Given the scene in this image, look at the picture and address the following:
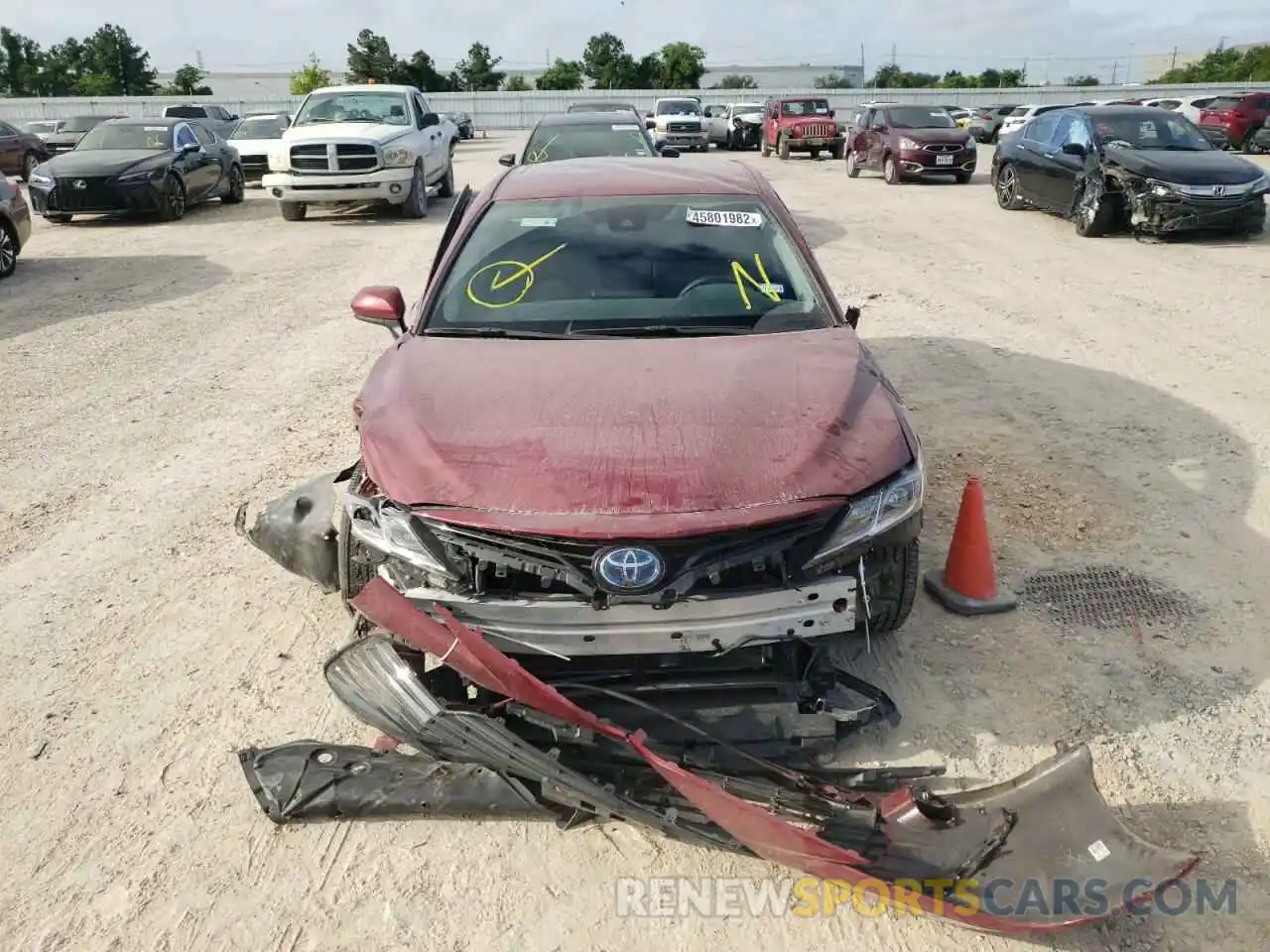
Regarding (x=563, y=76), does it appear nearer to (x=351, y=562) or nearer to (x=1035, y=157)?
(x=1035, y=157)

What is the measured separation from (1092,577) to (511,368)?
264 cm

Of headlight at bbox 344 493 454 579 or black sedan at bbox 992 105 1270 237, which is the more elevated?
headlight at bbox 344 493 454 579

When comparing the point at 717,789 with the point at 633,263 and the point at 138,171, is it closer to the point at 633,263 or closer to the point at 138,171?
the point at 633,263

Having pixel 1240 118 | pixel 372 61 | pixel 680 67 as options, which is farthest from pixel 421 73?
pixel 1240 118

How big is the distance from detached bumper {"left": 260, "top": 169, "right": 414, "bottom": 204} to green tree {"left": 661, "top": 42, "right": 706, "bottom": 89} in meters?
60.1

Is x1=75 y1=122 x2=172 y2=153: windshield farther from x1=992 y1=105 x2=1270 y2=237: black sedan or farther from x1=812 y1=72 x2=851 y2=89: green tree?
x1=812 y1=72 x2=851 y2=89: green tree

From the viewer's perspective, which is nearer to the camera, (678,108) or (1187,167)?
(1187,167)

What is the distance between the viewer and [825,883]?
2623mm

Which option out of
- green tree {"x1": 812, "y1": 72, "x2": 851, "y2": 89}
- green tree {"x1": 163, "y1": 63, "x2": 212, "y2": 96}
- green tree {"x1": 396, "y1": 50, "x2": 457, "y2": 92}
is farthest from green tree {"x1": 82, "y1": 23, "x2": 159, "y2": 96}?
green tree {"x1": 812, "y1": 72, "x2": 851, "y2": 89}

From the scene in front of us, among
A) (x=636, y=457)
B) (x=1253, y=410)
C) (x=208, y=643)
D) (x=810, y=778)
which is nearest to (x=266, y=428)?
(x=208, y=643)

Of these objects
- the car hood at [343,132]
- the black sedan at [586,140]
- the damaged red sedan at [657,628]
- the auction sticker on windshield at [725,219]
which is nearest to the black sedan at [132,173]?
the car hood at [343,132]

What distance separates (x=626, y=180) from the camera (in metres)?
4.66

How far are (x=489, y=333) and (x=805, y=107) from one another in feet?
84.3

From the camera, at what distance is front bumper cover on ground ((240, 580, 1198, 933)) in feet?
7.97
